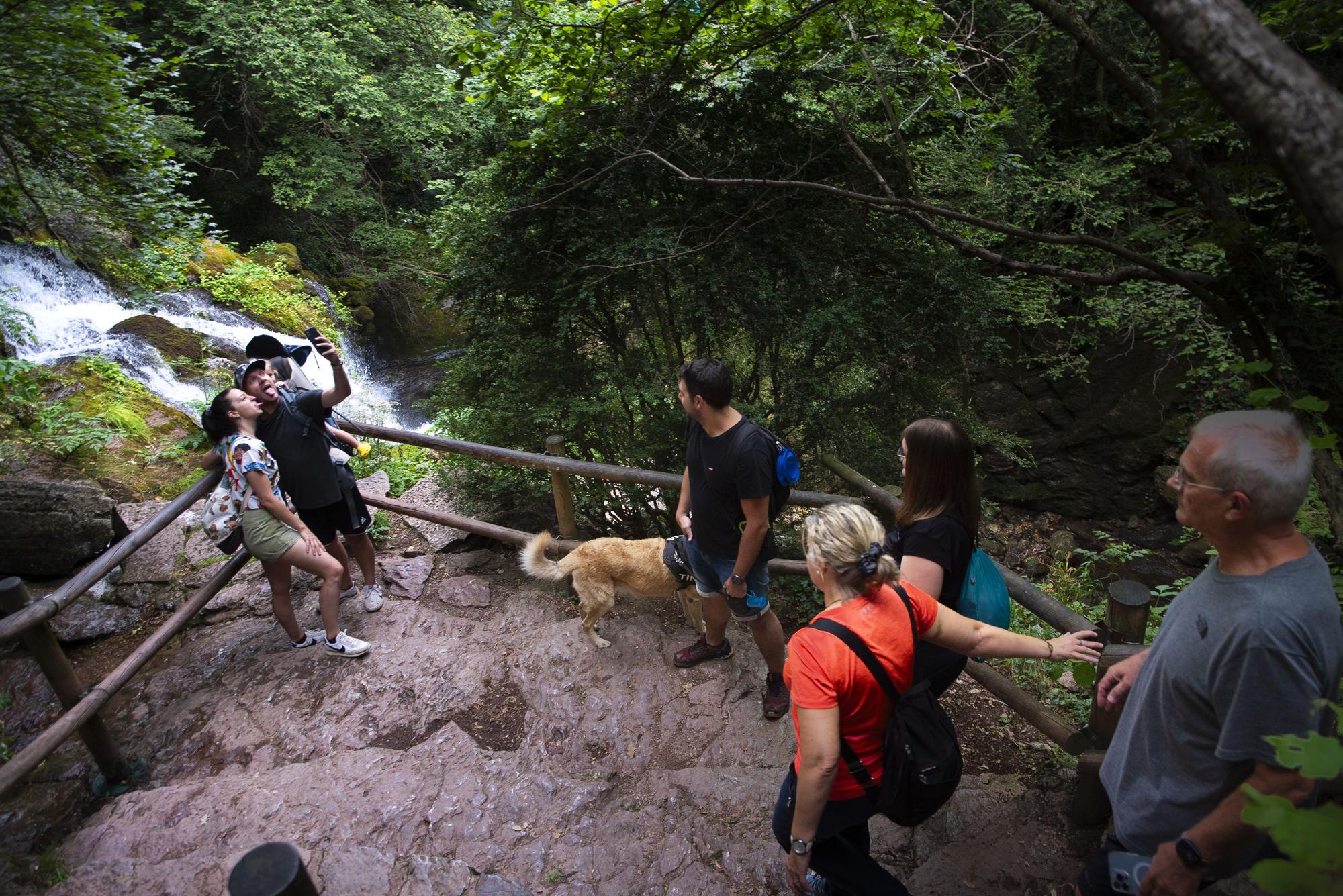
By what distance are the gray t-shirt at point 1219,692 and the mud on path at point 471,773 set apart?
1.02m

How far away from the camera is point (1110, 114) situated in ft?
28.5

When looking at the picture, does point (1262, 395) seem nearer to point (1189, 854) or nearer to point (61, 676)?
point (1189, 854)

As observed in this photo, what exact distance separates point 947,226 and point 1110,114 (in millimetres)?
5146

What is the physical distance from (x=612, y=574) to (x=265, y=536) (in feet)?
6.20

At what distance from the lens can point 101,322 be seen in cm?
1069

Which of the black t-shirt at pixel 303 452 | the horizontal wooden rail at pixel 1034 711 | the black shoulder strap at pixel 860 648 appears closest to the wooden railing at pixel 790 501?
the horizontal wooden rail at pixel 1034 711

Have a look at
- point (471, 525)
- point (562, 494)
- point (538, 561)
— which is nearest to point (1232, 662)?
point (538, 561)

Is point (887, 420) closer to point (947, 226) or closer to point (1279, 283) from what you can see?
point (947, 226)

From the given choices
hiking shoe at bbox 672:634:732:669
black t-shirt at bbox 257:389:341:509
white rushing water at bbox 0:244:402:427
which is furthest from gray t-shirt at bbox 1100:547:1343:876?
white rushing water at bbox 0:244:402:427

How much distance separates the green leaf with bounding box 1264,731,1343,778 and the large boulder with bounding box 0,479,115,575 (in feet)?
22.0

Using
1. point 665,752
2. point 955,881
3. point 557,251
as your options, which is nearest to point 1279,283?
point 955,881

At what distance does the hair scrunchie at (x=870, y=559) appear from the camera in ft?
6.08

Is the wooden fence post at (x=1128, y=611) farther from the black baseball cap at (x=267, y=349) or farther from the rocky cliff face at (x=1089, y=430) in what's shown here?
the rocky cliff face at (x=1089, y=430)

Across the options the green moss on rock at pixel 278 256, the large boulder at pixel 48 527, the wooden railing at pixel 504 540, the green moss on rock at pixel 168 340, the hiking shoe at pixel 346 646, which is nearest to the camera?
the wooden railing at pixel 504 540
